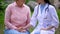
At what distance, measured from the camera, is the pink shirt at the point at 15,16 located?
4883 mm

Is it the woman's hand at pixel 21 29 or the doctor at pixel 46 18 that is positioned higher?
the doctor at pixel 46 18

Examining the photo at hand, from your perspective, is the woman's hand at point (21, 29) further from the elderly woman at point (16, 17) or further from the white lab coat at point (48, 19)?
the white lab coat at point (48, 19)

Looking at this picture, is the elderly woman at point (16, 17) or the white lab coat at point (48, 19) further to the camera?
the elderly woman at point (16, 17)

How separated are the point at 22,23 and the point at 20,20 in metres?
0.06

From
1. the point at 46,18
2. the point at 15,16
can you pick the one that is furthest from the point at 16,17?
the point at 46,18

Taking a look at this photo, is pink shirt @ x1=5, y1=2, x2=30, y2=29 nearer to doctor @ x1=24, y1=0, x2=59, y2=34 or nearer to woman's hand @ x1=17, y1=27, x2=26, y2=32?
woman's hand @ x1=17, y1=27, x2=26, y2=32

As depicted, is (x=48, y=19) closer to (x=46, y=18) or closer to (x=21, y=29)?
(x=46, y=18)

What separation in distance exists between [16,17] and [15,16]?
24 millimetres

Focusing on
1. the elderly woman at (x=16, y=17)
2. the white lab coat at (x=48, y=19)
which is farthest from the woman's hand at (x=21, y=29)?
the white lab coat at (x=48, y=19)

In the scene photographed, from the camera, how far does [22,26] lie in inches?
194

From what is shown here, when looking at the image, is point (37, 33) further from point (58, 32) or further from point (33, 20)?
point (58, 32)

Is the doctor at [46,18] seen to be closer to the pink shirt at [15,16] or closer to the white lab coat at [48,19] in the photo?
the white lab coat at [48,19]

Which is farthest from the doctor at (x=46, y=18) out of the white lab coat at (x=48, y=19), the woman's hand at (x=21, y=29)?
the woman's hand at (x=21, y=29)

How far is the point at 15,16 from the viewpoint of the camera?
4.89 m
